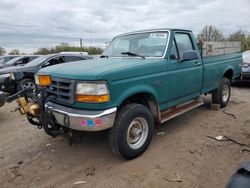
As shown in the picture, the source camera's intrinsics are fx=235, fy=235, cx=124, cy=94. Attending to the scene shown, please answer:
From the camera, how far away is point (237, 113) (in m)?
5.89

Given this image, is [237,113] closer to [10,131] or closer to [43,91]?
[43,91]

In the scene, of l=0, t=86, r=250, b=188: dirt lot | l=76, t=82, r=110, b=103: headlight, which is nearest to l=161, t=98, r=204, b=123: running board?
l=0, t=86, r=250, b=188: dirt lot

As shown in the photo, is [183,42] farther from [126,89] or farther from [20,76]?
[20,76]

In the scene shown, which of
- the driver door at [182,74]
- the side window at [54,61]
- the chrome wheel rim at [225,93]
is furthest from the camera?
the side window at [54,61]

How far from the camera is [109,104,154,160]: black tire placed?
3.34m

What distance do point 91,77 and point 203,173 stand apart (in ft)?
6.61

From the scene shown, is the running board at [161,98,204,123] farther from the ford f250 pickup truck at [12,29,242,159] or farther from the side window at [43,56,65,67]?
the side window at [43,56,65,67]

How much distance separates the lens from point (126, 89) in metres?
3.39

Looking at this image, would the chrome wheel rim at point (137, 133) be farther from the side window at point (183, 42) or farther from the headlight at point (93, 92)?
the side window at point (183, 42)

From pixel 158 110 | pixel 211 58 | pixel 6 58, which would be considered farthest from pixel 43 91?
pixel 6 58

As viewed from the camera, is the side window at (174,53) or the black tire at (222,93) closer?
the side window at (174,53)

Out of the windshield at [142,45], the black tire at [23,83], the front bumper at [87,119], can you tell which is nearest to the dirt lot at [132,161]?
the front bumper at [87,119]

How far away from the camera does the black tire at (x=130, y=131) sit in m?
3.34

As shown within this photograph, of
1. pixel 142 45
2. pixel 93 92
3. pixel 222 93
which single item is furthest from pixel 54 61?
pixel 93 92
